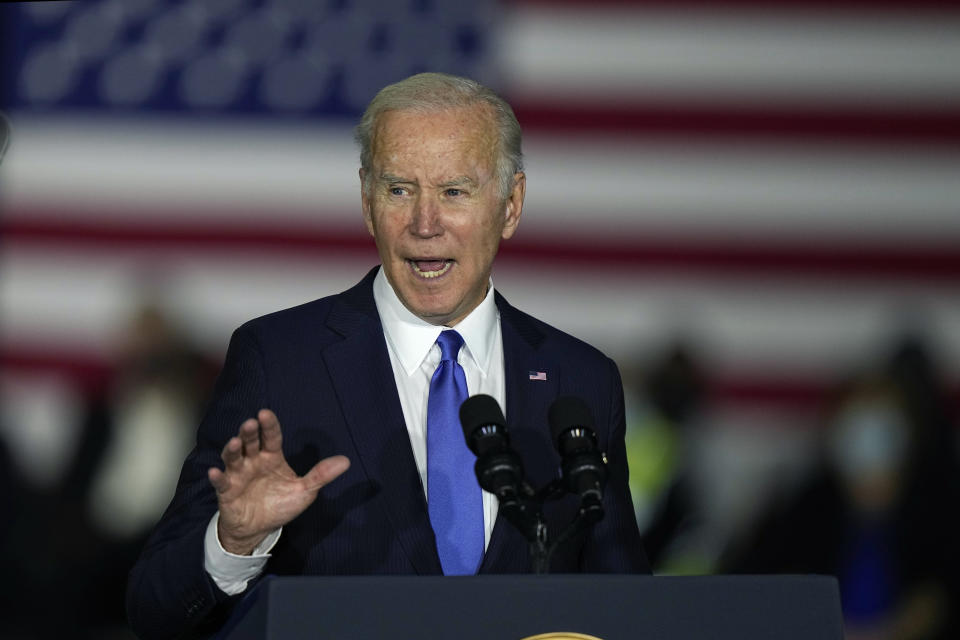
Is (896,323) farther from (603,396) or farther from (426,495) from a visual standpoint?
(426,495)

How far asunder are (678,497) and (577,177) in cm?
131

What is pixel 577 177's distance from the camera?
17.4ft

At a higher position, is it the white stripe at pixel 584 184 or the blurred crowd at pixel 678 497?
the white stripe at pixel 584 184

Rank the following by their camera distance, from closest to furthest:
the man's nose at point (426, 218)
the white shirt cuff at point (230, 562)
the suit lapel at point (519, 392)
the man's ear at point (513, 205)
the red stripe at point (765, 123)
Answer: the white shirt cuff at point (230, 562) < the suit lapel at point (519, 392) < the man's nose at point (426, 218) < the man's ear at point (513, 205) < the red stripe at point (765, 123)

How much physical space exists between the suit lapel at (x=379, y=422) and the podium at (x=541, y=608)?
41cm

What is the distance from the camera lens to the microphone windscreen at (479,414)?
1660 mm

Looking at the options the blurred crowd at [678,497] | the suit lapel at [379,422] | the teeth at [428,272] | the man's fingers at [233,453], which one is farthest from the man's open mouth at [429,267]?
the blurred crowd at [678,497]

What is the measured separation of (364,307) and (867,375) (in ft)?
10.4

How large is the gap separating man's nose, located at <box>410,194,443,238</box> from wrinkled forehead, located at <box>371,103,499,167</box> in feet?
0.26

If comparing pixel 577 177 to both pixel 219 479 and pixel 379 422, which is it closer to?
pixel 379 422

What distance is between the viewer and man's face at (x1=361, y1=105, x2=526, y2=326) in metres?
2.10

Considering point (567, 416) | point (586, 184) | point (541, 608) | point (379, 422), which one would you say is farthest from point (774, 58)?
point (541, 608)

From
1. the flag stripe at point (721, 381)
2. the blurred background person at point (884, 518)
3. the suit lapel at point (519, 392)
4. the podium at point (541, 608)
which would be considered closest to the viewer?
the podium at point (541, 608)

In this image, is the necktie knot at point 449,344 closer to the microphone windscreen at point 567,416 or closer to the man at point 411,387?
the man at point 411,387
